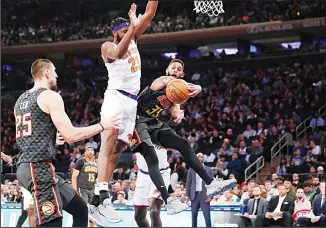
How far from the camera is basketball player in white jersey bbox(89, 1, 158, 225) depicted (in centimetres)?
850

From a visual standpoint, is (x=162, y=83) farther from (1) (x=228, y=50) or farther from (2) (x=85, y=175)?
(1) (x=228, y=50)

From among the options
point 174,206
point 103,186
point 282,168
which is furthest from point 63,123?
point 282,168

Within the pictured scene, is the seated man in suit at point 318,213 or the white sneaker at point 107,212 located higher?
the white sneaker at point 107,212

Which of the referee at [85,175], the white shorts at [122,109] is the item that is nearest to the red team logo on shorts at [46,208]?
the white shorts at [122,109]

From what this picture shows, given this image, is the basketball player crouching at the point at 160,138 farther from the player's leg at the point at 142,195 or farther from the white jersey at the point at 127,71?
the player's leg at the point at 142,195

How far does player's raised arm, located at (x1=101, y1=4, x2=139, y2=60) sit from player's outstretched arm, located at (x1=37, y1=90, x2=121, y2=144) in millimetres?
1271

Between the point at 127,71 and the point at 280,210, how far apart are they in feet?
22.7

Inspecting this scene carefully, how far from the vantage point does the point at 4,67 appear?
3422 cm

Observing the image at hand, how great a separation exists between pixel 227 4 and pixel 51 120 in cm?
2226

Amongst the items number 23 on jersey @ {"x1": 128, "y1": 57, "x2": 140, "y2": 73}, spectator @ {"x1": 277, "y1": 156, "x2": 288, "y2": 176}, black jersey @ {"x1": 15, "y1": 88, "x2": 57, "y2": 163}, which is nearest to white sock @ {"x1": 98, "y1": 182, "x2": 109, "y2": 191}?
black jersey @ {"x1": 15, "y1": 88, "x2": 57, "y2": 163}

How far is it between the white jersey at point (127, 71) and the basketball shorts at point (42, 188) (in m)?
1.76

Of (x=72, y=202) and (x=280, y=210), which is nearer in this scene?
(x=72, y=202)

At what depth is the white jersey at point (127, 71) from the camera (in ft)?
28.2

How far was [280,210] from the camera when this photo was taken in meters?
14.4
